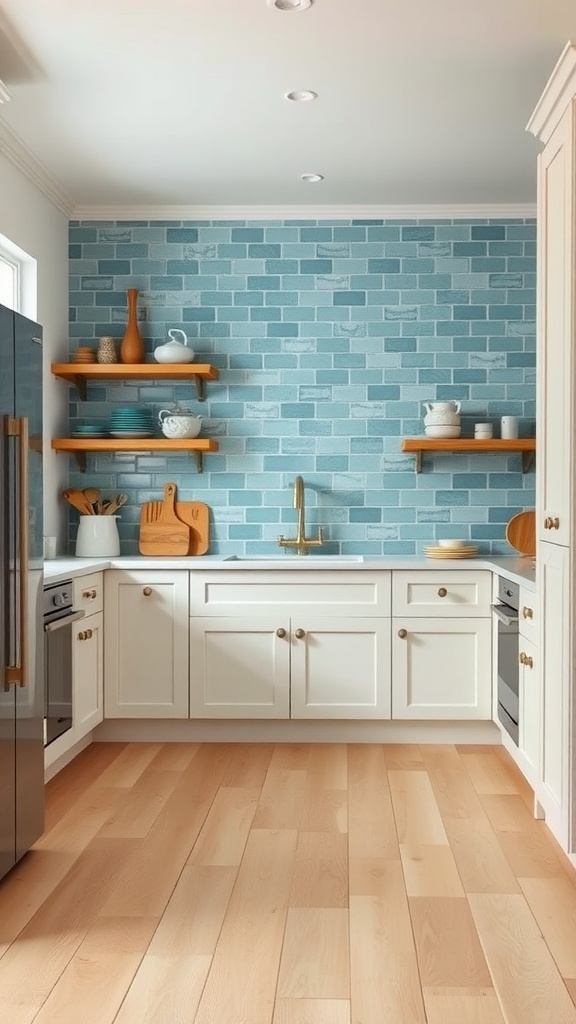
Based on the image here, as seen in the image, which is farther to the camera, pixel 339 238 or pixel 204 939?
pixel 339 238

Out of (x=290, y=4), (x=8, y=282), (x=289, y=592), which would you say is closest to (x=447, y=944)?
(x=289, y=592)

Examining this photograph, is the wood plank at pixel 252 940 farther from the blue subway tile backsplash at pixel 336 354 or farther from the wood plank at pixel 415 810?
the blue subway tile backsplash at pixel 336 354

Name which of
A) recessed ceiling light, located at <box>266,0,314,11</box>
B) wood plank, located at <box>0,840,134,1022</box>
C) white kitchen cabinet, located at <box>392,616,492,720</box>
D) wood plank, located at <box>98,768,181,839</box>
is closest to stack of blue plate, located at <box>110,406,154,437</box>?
white kitchen cabinet, located at <box>392,616,492,720</box>

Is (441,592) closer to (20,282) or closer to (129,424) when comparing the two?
(129,424)

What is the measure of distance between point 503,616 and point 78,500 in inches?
89.1

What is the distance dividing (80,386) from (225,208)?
119 centimetres

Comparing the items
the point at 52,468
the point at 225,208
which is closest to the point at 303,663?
the point at 52,468

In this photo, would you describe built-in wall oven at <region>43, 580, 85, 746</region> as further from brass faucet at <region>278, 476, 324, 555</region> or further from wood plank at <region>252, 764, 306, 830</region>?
brass faucet at <region>278, 476, 324, 555</region>

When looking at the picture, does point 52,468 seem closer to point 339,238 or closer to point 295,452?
point 295,452

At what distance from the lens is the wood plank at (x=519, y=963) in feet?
7.58

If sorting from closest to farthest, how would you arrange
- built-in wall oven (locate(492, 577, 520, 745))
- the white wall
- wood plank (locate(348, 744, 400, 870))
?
1. wood plank (locate(348, 744, 400, 870))
2. built-in wall oven (locate(492, 577, 520, 745))
3. the white wall

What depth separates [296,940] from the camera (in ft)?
8.80

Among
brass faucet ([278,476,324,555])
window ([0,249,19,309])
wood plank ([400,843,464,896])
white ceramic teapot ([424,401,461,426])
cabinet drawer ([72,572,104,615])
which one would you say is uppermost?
window ([0,249,19,309])

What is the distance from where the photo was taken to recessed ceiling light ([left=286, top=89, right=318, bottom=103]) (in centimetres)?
381
